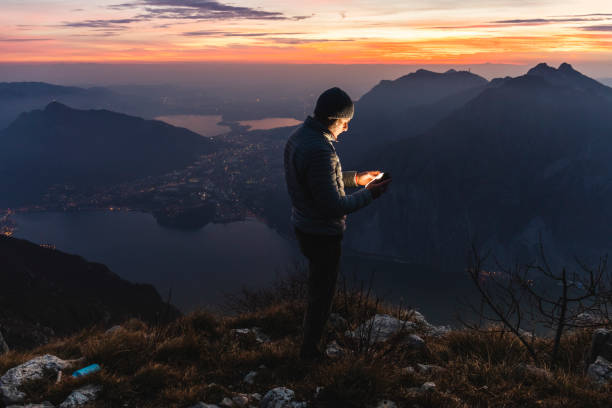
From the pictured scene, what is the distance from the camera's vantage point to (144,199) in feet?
454

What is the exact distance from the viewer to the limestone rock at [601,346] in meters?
3.72

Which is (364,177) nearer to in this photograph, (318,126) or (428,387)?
(318,126)

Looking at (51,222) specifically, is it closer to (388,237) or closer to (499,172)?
(388,237)

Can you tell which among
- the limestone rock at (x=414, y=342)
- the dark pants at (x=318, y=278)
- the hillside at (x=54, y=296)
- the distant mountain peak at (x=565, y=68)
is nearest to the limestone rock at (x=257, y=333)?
the dark pants at (x=318, y=278)

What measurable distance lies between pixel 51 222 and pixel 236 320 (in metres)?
146

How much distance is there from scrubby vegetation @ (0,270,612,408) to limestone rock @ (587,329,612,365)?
20 cm

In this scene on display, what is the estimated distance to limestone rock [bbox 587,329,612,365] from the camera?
3.72 metres

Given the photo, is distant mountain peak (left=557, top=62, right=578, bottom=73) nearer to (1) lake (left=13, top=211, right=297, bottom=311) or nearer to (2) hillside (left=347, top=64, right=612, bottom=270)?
(2) hillside (left=347, top=64, right=612, bottom=270)

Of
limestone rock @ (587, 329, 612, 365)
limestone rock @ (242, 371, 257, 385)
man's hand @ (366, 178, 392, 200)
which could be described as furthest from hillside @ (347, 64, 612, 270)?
limestone rock @ (242, 371, 257, 385)

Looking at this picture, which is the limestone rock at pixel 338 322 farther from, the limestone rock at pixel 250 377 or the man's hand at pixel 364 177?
the man's hand at pixel 364 177

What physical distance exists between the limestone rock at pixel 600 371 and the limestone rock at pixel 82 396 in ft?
15.1

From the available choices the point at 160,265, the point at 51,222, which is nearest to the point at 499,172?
the point at 160,265

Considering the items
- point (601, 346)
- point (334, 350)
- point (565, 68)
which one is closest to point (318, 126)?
point (334, 350)

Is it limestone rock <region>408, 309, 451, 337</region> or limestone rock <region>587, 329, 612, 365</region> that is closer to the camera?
limestone rock <region>587, 329, 612, 365</region>
